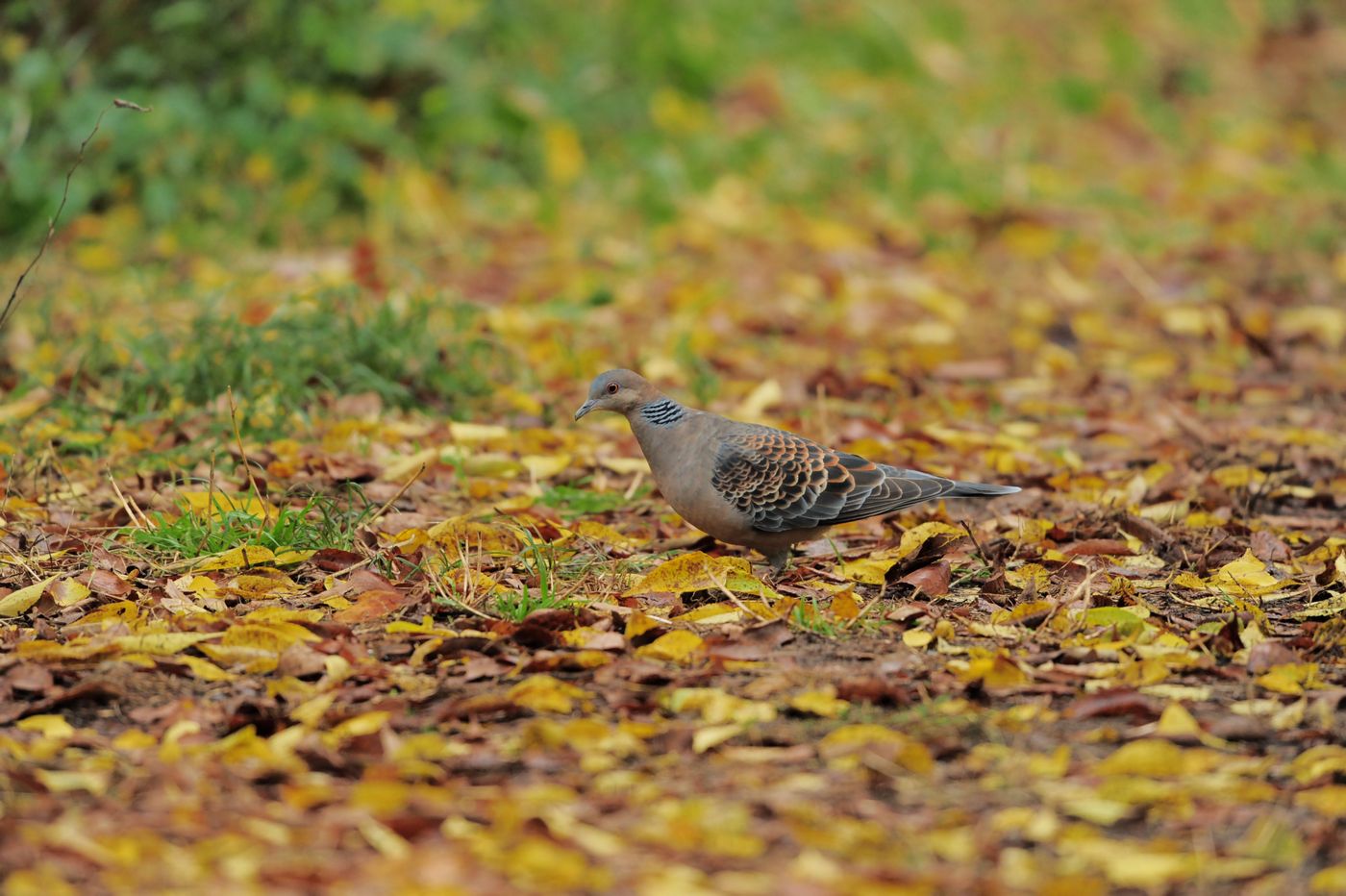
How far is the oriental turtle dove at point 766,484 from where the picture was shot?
187 inches

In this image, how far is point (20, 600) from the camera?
4195 mm

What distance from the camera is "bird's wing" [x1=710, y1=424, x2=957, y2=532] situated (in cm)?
474

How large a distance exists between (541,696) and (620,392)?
1.72 metres

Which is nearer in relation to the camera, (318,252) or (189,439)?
(189,439)

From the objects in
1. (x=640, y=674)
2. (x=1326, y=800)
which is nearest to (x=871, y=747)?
(x=640, y=674)

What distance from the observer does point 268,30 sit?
9094 millimetres

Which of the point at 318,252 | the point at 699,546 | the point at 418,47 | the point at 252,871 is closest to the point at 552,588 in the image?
the point at 699,546

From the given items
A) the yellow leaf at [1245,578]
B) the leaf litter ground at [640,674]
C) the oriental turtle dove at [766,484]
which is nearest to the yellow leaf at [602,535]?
the leaf litter ground at [640,674]

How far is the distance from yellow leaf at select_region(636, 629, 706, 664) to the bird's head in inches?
52.7

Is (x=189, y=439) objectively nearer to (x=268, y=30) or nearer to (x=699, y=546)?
(x=699, y=546)

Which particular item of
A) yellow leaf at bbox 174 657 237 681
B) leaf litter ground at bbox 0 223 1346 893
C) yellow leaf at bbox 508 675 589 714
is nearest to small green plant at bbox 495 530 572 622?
leaf litter ground at bbox 0 223 1346 893

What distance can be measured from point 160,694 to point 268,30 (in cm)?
615

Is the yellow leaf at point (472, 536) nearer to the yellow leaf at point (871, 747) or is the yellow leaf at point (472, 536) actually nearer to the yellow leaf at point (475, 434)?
the yellow leaf at point (475, 434)

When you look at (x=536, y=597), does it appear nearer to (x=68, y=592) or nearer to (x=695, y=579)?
(x=695, y=579)
